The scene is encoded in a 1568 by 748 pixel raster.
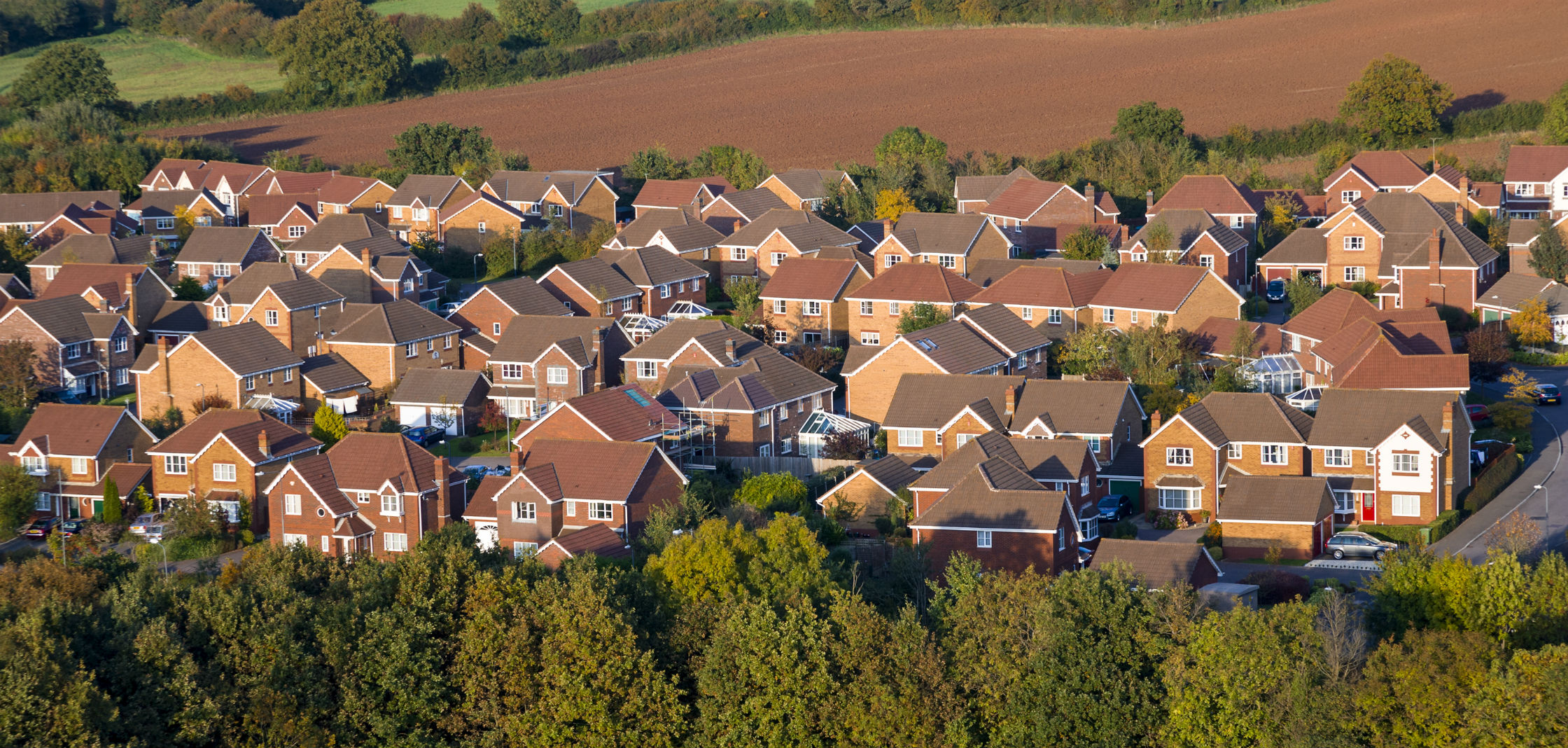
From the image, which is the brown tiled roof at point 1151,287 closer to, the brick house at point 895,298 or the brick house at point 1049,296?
the brick house at point 1049,296

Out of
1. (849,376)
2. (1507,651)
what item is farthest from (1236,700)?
(849,376)

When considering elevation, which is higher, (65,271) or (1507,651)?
(65,271)

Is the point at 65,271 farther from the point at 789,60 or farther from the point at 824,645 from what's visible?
the point at 789,60

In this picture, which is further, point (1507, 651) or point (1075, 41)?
point (1075, 41)

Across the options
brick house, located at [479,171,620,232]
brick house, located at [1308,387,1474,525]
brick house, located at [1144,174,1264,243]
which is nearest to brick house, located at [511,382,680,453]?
brick house, located at [1308,387,1474,525]

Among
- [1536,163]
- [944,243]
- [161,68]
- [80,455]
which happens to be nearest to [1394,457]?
[944,243]

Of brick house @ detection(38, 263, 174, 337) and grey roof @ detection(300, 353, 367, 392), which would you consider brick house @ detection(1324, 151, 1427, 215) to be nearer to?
grey roof @ detection(300, 353, 367, 392)
